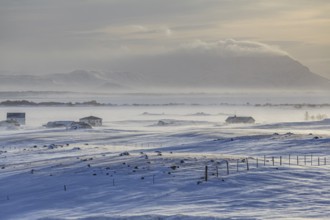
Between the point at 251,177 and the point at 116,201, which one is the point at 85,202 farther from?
the point at 251,177

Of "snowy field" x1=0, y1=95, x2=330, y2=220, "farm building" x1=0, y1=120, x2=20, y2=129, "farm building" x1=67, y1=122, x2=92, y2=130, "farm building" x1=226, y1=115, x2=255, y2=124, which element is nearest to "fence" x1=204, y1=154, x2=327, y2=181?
"snowy field" x1=0, y1=95, x2=330, y2=220

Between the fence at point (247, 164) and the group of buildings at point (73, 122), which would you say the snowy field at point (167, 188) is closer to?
the fence at point (247, 164)

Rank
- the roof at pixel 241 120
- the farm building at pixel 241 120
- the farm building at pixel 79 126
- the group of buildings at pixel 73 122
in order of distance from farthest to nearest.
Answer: the roof at pixel 241 120, the farm building at pixel 241 120, the group of buildings at pixel 73 122, the farm building at pixel 79 126

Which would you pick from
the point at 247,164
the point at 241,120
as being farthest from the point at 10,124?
the point at 247,164

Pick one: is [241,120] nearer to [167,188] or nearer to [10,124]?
[10,124]

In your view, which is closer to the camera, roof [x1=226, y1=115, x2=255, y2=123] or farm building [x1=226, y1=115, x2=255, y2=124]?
farm building [x1=226, y1=115, x2=255, y2=124]

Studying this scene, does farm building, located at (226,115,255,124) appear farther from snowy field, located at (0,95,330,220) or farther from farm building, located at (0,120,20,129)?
snowy field, located at (0,95,330,220)

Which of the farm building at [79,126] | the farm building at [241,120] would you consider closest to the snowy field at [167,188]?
the farm building at [79,126]

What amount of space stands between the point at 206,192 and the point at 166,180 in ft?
16.9

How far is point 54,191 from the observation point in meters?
46.6

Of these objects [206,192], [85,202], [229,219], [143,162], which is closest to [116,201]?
[85,202]

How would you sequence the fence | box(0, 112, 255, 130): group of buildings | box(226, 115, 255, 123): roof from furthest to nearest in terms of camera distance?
box(226, 115, 255, 123): roof, box(0, 112, 255, 130): group of buildings, the fence

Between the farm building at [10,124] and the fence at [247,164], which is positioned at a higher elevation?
the farm building at [10,124]

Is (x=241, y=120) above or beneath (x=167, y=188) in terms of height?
above
